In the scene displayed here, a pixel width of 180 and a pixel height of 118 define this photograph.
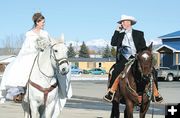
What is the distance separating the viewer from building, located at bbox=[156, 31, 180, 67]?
209 ft

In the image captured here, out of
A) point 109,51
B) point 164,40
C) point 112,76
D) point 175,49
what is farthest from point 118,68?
point 109,51

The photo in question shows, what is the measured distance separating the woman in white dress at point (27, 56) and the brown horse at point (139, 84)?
7.06ft

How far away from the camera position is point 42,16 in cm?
926

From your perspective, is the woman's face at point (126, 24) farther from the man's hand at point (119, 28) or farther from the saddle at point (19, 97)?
the saddle at point (19, 97)

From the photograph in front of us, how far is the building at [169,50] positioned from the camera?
209 ft

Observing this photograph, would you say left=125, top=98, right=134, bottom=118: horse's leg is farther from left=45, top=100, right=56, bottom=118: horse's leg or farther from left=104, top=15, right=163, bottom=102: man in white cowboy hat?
left=45, top=100, right=56, bottom=118: horse's leg

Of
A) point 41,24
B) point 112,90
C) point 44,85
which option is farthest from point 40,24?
point 112,90

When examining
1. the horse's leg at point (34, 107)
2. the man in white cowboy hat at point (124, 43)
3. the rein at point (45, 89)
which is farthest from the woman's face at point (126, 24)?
the horse's leg at point (34, 107)

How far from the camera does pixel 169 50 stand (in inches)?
2517

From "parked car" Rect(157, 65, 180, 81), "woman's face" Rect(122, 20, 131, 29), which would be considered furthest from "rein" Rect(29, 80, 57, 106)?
"parked car" Rect(157, 65, 180, 81)

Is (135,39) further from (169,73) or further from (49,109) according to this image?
(169,73)

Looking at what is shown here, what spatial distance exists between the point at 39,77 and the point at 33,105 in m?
0.55

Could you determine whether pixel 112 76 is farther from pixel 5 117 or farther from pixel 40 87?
pixel 5 117

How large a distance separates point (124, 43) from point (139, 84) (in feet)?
4.40
